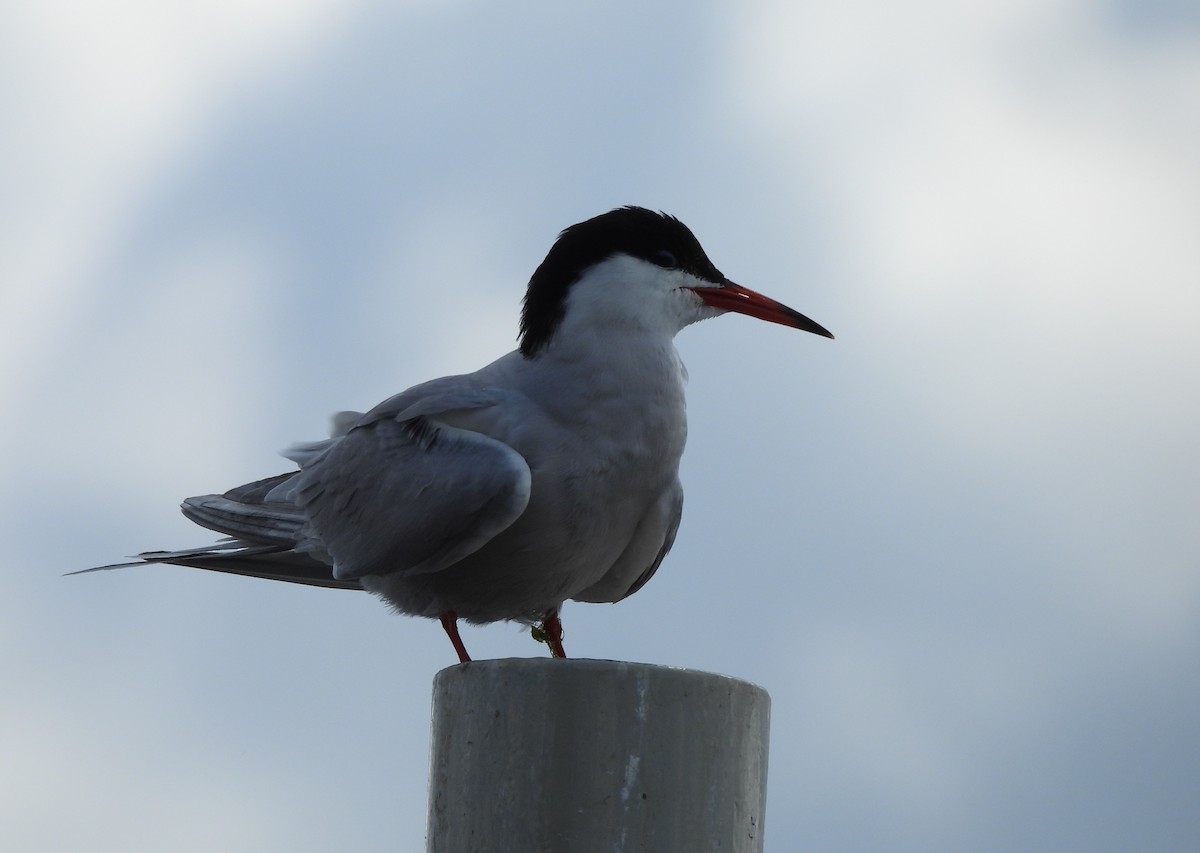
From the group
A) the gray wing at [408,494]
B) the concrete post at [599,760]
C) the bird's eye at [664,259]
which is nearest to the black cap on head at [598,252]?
the bird's eye at [664,259]

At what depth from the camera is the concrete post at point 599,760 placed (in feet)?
10.0

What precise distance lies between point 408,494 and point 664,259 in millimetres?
1152

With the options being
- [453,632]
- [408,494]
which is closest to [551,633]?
[453,632]

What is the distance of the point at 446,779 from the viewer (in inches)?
129

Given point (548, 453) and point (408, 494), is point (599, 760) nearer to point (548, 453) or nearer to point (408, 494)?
point (548, 453)

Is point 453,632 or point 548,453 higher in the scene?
point 548,453

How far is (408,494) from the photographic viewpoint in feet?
14.0

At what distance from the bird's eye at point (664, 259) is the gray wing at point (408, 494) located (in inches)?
33.1

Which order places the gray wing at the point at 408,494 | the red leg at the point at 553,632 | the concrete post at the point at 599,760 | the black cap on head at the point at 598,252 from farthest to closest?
the red leg at the point at 553,632 < the black cap on head at the point at 598,252 < the gray wing at the point at 408,494 < the concrete post at the point at 599,760

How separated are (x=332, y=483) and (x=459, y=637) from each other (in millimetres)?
727

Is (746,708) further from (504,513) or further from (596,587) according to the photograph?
(596,587)

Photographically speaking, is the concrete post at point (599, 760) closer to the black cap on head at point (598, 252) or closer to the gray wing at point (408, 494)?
the gray wing at point (408, 494)

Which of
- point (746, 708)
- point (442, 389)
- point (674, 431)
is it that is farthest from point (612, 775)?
point (442, 389)

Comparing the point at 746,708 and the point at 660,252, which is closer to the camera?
the point at 746,708
